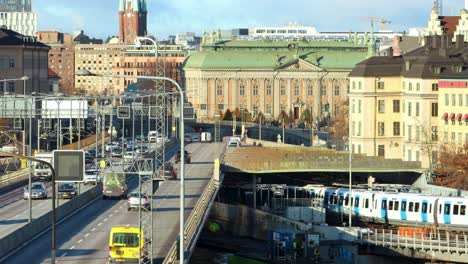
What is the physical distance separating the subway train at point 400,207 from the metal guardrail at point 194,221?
8282 mm

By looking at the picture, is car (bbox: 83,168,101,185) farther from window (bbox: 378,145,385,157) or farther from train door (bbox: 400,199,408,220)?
window (bbox: 378,145,385,157)

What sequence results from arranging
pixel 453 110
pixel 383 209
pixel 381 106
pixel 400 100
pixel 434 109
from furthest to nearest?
1. pixel 381 106
2. pixel 400 100
3. pixel 434 109
4. pixel 453 110
5. pixel 383 209

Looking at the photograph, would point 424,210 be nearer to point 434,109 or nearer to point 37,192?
point 37,192

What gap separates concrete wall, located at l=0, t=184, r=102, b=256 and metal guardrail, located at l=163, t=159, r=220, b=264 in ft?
21.2

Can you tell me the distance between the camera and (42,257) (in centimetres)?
6347

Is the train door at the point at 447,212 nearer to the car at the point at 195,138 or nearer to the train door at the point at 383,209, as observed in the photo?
the train door at the point at 383,209

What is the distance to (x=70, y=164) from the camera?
67.9 meters

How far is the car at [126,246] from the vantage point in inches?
2452

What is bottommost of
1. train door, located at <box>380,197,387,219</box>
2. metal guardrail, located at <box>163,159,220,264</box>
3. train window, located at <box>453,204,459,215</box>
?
train door, located at <box>380,197,387,219</box>

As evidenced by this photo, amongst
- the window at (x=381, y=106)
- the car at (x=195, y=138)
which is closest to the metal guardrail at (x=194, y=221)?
the window at (x=381, y=106)

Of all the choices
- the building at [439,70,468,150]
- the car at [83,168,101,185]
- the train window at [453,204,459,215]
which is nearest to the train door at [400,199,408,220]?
the train window at [453,204,459,215]

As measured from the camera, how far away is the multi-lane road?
64438mm

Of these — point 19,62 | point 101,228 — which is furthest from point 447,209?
point 19,62

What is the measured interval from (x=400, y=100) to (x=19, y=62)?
6188 cm
